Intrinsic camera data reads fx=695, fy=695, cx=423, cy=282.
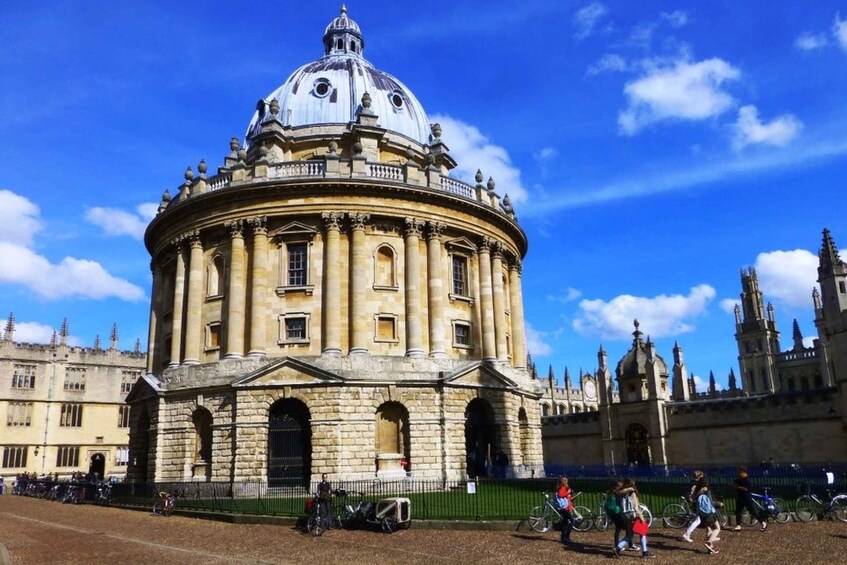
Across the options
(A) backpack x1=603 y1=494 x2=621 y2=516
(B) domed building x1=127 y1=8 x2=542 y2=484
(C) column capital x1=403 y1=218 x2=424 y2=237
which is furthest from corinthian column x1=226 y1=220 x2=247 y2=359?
(A) backpack x1=603 y1=494 x2=621 y2=516

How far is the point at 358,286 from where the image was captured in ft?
110

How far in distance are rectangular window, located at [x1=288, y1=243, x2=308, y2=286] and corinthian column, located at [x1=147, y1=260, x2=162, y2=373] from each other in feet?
31.6

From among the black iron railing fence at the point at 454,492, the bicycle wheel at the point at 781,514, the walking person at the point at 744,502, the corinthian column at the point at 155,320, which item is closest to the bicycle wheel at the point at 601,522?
the black iron railing fence at the point at 454,492

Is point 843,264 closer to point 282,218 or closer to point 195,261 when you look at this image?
point 282,218

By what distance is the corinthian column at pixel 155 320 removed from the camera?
125 feet

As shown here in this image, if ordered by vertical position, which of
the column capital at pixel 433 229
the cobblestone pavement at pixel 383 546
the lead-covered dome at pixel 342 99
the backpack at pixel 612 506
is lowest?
the cobblestone pavement at pixel 383 546

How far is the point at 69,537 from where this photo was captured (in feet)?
65.7

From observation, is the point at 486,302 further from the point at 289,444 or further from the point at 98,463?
the point at 98,463

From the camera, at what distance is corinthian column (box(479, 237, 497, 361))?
120ft

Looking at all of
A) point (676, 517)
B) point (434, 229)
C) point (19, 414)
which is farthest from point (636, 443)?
point (19, 414)

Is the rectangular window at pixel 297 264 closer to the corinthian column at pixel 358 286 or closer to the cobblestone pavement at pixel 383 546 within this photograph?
the corinthian column at pixel 358 286

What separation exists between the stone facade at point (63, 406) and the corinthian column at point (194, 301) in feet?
94.4

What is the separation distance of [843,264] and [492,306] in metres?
21.1

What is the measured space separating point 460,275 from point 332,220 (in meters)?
7.86
